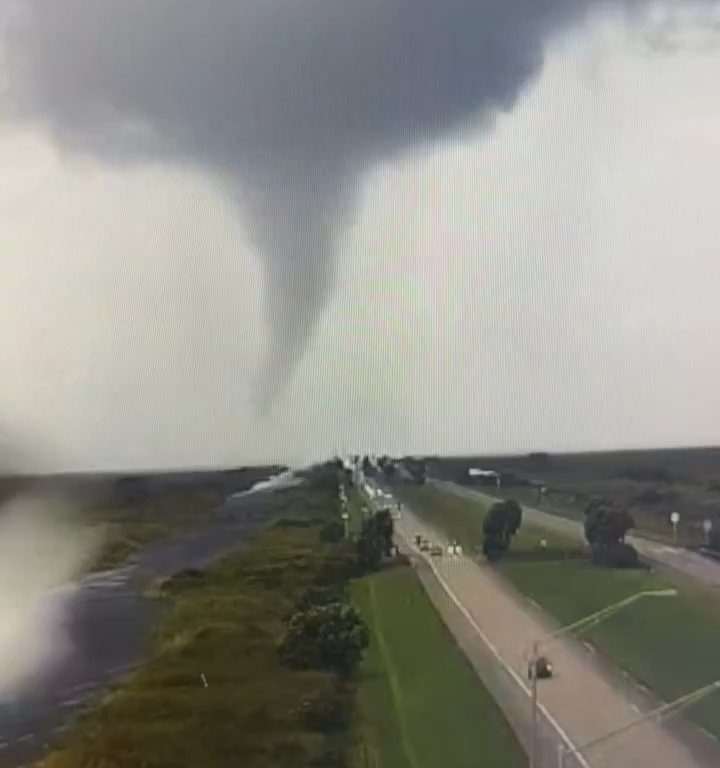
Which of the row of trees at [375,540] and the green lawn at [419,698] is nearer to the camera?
the green lawn at [419,698]

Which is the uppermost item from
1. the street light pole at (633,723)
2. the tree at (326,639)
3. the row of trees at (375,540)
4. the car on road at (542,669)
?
the row of trees at (375,540)

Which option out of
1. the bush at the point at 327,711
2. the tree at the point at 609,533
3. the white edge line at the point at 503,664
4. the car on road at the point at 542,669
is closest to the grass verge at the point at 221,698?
the bush at the point at 327,711

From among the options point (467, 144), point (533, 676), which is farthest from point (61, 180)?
point (533, 676)

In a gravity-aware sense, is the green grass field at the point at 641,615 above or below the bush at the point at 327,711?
above

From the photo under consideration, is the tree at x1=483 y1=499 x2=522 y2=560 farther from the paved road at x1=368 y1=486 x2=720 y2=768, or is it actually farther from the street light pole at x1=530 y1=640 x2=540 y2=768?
the street light pole at x1=530 y1=640 x2=540 y2=768

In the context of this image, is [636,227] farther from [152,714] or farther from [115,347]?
[152,714]

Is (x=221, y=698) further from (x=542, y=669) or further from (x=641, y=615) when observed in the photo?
(x=641, y=615)

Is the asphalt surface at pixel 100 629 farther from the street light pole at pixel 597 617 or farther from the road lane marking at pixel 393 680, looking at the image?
the street light pole at pixel 597 617
